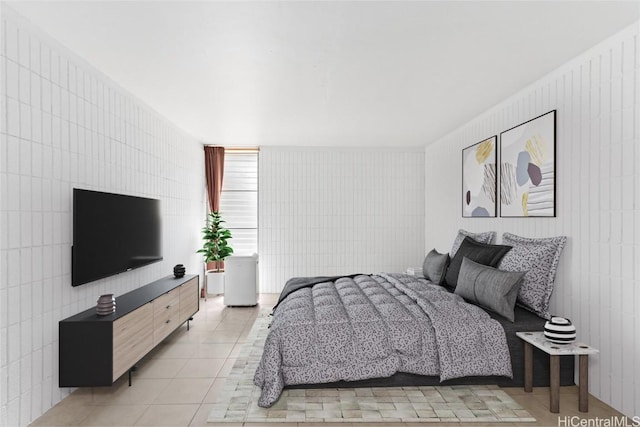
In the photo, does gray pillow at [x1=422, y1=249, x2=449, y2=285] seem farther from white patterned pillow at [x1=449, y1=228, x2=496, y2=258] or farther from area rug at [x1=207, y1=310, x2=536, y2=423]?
area rug at [x1=207, y1=310, x2=536, y2=423]

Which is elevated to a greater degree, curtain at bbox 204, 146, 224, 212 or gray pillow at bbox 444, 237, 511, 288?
curtain at bbox 204, 146, 224, 212

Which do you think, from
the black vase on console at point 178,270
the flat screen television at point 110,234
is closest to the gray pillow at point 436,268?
the black vase on console at point 178,270

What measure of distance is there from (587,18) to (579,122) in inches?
34.0

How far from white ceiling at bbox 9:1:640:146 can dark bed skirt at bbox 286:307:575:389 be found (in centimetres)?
211

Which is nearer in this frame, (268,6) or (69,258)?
(268,6)

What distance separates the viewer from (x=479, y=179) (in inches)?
191

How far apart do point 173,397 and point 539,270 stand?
3.03 meters

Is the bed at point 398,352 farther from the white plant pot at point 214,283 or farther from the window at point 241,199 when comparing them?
the window at point 241,199

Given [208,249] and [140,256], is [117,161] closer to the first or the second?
[140,256]

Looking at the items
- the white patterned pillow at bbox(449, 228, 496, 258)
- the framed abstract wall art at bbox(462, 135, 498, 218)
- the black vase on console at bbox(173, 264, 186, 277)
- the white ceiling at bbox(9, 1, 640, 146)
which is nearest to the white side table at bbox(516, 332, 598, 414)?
the white patterned pillow at bbox(449, 228, 496, 258)

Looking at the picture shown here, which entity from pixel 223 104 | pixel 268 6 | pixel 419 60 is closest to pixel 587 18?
pixel 419 60

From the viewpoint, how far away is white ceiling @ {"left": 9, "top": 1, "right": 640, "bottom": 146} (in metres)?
2.44

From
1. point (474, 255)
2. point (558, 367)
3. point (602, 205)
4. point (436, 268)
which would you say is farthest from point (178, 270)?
point (602, 205)

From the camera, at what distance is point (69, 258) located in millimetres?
3023
